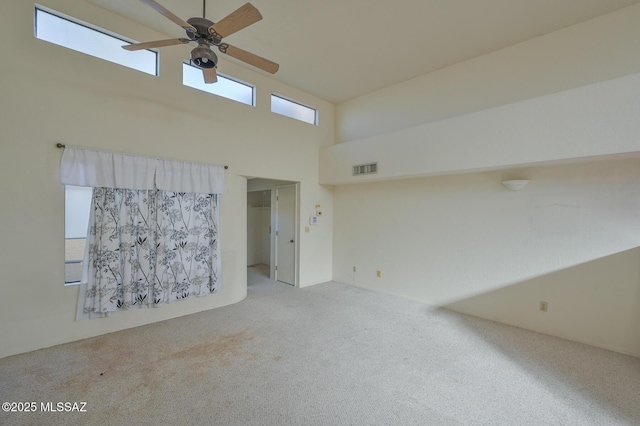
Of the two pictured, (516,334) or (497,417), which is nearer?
(497,417)

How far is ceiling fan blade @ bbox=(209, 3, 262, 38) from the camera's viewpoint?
79.6 inches

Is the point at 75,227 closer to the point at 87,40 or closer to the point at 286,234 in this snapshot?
the point at 87,40

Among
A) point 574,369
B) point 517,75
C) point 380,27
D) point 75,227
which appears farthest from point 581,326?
point 75,227

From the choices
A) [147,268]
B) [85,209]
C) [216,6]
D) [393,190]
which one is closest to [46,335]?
[147,268]

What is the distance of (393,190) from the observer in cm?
502

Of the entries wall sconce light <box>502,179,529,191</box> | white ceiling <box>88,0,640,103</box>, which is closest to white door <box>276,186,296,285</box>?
white ceiling <box>88,0,640,103</box>

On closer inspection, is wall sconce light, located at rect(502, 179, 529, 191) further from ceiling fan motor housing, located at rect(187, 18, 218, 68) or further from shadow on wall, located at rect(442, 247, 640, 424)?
ceiling fan motor housing, located at rect(187, 18, 218, 68)

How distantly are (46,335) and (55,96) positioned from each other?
2631mm

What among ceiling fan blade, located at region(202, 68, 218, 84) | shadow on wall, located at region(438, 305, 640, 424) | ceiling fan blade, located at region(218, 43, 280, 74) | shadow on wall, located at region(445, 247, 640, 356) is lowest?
shadow on wall, located at region(438, 305, 640, 424)

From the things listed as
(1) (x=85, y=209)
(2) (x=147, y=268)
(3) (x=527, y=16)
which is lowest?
(2) (x=147, y=268)

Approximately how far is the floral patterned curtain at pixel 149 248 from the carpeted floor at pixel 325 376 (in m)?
0.46

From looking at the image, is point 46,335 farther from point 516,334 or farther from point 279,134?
point 516,334

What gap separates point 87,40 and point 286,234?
4137mm

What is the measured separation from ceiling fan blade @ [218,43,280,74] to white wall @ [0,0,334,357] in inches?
67.6
